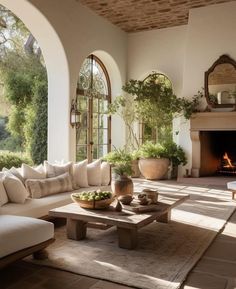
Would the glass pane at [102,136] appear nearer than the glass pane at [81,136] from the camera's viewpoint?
No

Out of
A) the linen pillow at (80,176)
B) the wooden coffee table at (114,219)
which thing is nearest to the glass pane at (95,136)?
the linen pillow at (80,176)

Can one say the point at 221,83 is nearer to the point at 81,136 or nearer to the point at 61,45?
the point at 81,136

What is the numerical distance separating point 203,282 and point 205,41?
252 inches

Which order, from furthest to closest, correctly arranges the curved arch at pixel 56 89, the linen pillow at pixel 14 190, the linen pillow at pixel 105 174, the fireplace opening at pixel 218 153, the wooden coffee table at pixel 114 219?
the fireplace opening at pixel 218 153, the curved arch at pixel 56 89, the linen pillow at pixel 105 174, the linen pillow at pixel 14 190, the wooden coffee table at pixel 114 219

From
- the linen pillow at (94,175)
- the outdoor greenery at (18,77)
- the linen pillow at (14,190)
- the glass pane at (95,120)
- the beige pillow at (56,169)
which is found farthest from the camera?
the outdoor greenery at (18,77)

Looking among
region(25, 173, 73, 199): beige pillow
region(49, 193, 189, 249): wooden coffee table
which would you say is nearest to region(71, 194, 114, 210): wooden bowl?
region(49, 193, 189, 249): wooden coffee table

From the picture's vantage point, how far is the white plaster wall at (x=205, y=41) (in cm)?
768

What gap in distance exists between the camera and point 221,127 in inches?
304

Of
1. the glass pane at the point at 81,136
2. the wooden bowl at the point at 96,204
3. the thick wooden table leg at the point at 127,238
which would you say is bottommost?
the thick wooden table leg at the point at 127,238

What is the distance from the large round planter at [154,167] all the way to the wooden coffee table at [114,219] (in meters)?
4.32

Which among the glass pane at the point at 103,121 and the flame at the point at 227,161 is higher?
the glass pane at the point at 103,121

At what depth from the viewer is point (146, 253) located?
333 cm

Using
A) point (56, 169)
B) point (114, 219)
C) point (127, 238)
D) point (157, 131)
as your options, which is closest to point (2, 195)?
point (56, 169)

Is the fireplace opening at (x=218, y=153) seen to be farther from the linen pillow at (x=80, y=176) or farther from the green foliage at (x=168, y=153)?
the linen pillow at (x=80, y=176)
